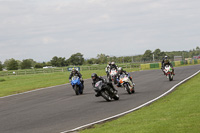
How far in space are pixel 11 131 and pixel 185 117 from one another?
4.68 meters

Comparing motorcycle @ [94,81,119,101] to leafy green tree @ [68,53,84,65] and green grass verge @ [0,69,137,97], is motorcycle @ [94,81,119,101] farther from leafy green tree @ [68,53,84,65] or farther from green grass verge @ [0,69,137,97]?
leafy green tree @ [68,53,84,65]

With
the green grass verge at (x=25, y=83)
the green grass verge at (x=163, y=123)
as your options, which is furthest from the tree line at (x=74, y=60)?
the green grass verge at (x=163, y=123)

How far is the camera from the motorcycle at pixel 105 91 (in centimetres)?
1648

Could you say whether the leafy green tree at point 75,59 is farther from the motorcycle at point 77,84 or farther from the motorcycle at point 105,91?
the motorcycle at point 105,91

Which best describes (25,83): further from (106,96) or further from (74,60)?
(74,60)

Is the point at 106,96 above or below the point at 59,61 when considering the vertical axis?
below

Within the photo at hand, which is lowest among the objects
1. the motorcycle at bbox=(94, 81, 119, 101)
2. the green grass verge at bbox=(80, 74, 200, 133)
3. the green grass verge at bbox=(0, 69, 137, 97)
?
the green grass verge at bbox=(0, 69, 137, 97)

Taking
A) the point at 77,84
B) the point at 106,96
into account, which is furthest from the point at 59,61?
the point at 106,96

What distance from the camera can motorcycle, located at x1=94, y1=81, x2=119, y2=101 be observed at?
16.5 meters

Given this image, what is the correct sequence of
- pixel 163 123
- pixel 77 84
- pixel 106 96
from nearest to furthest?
pixel 163 123, pixel 106 96, pixel 77 84

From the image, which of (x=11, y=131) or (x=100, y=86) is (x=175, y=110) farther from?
(x=100, y=86)

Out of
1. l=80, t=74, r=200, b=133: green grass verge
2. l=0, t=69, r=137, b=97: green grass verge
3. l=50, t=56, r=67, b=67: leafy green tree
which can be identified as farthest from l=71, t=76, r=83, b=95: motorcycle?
l=50, t=56, r=67, b=67: leafy green tree

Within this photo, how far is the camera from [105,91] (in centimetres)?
1680

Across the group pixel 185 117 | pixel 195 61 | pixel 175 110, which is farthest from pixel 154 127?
pixel 195 61
